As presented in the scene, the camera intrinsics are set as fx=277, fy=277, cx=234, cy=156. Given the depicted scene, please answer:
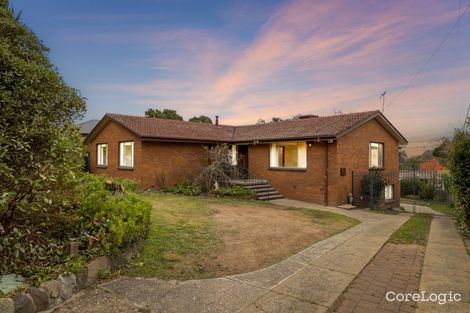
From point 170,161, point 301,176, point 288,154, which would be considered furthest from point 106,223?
point 288,154

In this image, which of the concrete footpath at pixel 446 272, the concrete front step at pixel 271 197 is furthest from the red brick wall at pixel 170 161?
the concrete footpath at pixel 446 272

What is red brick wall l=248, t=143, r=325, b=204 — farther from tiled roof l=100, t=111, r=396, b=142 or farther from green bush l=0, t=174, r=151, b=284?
green bush l=0, t=174, r=151, b=284

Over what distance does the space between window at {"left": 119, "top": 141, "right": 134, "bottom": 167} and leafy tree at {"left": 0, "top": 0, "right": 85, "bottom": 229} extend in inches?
441

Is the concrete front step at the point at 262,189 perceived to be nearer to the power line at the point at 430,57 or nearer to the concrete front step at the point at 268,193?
the concrete front step at the point at 268,193

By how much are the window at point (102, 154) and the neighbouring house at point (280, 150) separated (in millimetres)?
471

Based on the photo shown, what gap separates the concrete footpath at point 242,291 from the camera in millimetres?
3400

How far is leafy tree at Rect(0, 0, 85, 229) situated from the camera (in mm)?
3592

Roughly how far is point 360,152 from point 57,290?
48.7ft

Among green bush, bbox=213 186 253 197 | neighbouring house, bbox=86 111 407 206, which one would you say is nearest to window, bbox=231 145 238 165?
neighbouring house, bbox=86 111 407 206

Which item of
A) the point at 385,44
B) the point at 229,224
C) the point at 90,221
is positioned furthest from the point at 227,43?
the point at 90,221

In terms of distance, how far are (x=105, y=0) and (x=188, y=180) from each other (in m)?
9.53

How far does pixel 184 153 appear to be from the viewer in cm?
1670

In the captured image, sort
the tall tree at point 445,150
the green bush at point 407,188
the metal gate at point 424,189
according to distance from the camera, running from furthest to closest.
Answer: the green bush at point 407,188, the metal gate at point 424,189, the tall tree at point 445,150

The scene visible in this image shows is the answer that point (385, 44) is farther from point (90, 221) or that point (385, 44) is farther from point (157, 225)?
point (90, 221)
